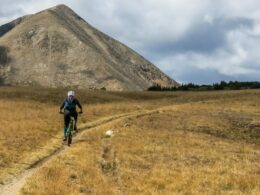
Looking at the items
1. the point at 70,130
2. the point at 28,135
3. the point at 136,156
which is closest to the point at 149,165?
the point at 136,156

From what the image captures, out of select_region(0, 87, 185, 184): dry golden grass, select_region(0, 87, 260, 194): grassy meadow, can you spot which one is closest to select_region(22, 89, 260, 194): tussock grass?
select_region(0, 87, 260, 194): grassy meadow

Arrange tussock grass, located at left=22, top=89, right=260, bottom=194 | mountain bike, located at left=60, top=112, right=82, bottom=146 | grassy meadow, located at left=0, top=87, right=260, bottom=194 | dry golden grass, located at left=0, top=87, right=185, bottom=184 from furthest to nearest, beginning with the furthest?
mountain bike, located at left=60, top=112, right=82, bottom=146 → dry golden grass, located at left=0, top=87, right=185, bottom=184 → grassy meadow, located at left=0, top=87, right=260, bottom=194 → tussock grass, located at left=22, top=89, right=260, bottom=194

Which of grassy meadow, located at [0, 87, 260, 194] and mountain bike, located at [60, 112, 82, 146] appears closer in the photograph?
grassy meadow, located at [0, 87, 260, 194]

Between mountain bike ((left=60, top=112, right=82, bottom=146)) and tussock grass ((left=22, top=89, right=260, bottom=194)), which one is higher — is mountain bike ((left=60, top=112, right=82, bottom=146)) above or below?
above

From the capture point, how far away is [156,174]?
2380 cm

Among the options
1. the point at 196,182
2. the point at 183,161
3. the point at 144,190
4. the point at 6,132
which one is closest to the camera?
the point at 144,190

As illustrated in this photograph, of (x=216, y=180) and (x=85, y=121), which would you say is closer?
(x=216, y=180)

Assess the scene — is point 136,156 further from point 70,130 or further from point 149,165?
point 70,130

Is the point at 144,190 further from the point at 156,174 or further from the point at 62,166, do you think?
the point at 62,166

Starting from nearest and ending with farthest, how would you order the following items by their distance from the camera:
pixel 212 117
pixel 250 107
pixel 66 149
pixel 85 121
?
pixel 66 149 < pixel 85 121 < pixel 212 117 < pixel 250 107

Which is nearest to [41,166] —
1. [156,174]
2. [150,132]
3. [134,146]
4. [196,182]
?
[156,174]

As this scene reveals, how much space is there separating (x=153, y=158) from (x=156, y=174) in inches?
210

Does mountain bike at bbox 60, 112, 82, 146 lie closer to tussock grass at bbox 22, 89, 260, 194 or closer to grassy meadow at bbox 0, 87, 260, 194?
tussock grass at bbox 22, 89, 260, 194

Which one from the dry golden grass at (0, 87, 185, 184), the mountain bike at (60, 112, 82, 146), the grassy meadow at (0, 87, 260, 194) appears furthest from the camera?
the mountain bike at (60, 112, 82, 146)
